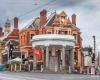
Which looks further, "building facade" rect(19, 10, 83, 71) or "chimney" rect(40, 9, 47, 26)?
"chimney" rect(40, 9, 47, 26)

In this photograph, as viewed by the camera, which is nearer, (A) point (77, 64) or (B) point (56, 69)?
(B) point (56, 69)

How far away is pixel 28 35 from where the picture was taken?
10112 cm

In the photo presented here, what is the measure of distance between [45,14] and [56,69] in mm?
20803

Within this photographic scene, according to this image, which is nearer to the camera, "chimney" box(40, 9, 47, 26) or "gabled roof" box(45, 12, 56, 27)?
"gabled roof" box(45, 12, 56, 27)

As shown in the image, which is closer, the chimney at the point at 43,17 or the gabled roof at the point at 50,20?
the gabled roof at the point at 50,20

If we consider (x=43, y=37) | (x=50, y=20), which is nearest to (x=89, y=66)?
(x=43, y=37)

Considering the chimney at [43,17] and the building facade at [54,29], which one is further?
the chimney at [43,17]

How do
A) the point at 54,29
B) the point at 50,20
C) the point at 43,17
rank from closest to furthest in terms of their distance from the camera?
1. the point at 54,29
2. the point at 50,20
3. the point at 43,17

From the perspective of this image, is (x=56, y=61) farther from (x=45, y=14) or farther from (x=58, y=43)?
(x=45, y=14)

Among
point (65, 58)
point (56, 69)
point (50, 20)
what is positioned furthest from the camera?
point (50, 20)

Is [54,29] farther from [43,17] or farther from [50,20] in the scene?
[43,17]

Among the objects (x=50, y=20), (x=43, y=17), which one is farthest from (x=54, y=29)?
(x=43, y=17)

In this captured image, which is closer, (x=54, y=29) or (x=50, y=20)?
(x=54, y=29)

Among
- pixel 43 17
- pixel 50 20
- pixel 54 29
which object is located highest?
pixel 43 17
